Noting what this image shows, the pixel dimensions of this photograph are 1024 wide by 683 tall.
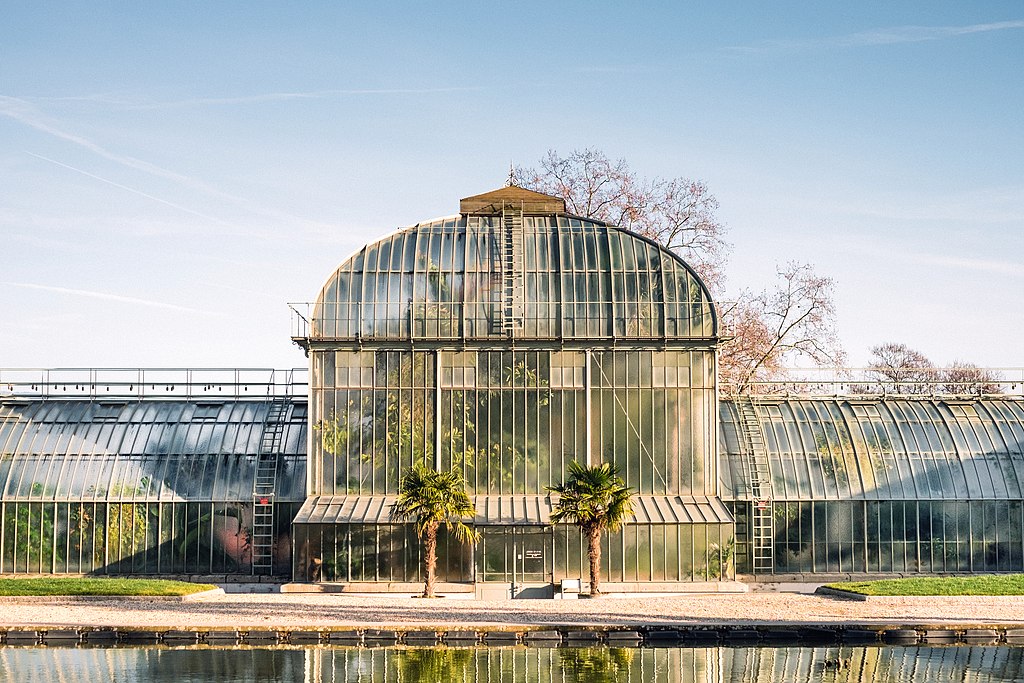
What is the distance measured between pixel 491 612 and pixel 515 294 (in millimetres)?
14995

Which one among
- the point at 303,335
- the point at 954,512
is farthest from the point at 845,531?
the point at 303,335

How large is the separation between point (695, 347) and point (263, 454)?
18.4 metres

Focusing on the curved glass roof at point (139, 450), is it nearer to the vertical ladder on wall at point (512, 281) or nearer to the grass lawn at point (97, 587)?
the grass lawn at point (97, 587)

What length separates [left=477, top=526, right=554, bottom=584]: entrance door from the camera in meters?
52.1

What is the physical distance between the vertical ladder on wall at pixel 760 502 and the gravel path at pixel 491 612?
5.32 m

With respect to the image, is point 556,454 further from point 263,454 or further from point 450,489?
point 263,454

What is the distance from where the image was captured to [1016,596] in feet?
160

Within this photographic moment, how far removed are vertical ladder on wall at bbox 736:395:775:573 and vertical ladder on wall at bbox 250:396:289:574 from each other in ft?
63.9

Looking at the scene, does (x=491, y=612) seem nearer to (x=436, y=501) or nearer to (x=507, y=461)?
(x=436, y=501)

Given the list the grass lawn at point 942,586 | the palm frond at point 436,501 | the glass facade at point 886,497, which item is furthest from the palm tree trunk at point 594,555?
the grass lawn at point 942,586

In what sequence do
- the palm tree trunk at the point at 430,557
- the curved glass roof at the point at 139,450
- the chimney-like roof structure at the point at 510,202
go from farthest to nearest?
the chimney-like roof structure at the point at 510,202, the curved glass roof at the point at 139,450, the palm tree trunk at the point at 430,557

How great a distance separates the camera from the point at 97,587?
160 ft

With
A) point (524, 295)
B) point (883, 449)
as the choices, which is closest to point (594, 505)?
point (524, 295)

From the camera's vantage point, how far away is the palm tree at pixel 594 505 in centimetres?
4991
